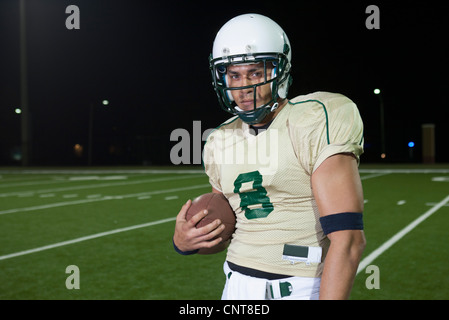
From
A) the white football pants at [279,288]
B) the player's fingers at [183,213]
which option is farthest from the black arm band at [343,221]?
the player's fingers at [183,213]

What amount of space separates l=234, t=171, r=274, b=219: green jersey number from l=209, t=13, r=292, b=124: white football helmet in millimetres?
224

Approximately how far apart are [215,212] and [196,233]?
0.14m

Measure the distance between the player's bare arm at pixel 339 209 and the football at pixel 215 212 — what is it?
495 millimetres

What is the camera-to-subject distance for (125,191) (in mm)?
13734

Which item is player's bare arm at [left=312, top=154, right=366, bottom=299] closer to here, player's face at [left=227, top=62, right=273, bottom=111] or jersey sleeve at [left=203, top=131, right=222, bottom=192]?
player's face at [left=227, top=62, right=273, bottom=111]

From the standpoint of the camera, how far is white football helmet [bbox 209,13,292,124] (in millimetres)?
2059

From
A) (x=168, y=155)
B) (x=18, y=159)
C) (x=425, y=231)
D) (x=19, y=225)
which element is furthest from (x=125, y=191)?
(x=18, y=159)

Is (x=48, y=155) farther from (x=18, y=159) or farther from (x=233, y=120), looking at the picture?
(x=233, y=120)

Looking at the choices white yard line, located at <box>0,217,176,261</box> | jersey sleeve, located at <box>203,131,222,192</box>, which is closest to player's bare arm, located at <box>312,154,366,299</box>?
jersey sleeve, located at <box>203,131,222,192</box>

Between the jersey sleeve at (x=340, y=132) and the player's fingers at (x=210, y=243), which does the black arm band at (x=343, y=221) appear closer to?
the jersey sleeve at (x=340, y=132)

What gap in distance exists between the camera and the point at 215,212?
2.13 metres

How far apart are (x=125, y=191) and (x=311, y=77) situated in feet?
98.9

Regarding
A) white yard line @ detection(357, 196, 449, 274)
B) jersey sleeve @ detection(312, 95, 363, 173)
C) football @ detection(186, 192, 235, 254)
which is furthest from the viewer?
white yard line @ detection(357, 196, 449, 274)

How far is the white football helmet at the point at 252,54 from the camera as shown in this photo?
2.06 meters
